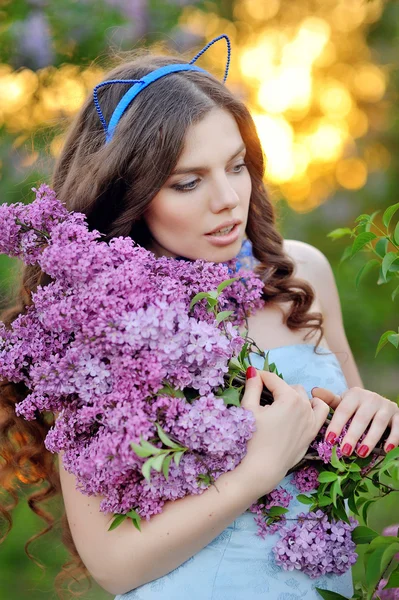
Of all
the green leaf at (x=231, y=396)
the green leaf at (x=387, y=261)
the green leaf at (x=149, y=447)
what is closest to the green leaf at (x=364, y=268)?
the green leaf at (x=387, y=261)

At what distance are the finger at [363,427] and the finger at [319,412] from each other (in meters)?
0.07

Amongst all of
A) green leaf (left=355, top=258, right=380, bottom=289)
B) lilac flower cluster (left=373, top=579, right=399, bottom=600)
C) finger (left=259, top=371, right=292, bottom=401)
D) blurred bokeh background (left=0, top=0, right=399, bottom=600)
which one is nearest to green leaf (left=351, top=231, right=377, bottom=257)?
green leaf (left=355, top=258, right=380, bottom=289)

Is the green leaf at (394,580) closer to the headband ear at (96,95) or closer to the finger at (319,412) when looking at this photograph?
the finger at (319,412)

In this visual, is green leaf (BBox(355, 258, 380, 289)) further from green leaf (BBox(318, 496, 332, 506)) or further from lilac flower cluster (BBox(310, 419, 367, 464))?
green leaf (BBox(318, 496, 332, 506))

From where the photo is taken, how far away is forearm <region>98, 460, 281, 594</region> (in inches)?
58.8

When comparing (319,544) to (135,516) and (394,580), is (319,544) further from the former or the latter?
(135,516)

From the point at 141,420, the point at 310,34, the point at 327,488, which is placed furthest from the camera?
the point at 310,34

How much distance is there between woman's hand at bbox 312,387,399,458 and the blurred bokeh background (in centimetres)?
120

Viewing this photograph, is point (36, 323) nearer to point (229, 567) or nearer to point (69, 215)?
point (69, 215)

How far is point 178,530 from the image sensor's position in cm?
155

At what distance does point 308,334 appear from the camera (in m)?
2.12

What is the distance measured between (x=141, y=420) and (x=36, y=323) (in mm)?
433

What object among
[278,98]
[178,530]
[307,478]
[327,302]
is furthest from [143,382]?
[278,98]

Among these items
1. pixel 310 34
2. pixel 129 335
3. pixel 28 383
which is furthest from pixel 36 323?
pixel 310 34
